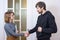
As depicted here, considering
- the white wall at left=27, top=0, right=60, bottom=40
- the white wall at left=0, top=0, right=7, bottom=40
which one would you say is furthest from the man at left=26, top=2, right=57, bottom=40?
the white wall at left=0, top=0, right=7, bottom=40

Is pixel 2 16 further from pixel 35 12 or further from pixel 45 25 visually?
pixel 45 25

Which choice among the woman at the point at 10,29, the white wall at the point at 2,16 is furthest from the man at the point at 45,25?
the white wall at the point at 2,16

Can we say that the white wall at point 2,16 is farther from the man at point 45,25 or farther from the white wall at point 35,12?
the man at point 45,25

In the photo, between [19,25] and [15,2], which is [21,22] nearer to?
[19,25]

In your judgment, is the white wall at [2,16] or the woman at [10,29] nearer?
the woman at [10,29]

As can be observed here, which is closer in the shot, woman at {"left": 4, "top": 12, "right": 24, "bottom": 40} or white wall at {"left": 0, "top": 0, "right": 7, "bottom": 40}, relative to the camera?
woman at {"left": 4, "top": 12, "right": 24, "bottom": 40}

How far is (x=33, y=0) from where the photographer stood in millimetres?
3305

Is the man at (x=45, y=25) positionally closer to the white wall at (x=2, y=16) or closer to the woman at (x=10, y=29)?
the woman at (x=10, y=29)

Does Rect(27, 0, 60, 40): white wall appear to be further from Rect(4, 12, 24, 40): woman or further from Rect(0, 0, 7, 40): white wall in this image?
Rect(4, 12, 24, 40): woman

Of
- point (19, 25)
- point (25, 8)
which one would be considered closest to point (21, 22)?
point (19, 25)

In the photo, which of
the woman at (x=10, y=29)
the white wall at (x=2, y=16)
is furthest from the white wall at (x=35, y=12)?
the woman at (x=10, y=29)

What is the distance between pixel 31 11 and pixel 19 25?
1.28 feet

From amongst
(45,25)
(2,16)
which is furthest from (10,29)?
(2,16)

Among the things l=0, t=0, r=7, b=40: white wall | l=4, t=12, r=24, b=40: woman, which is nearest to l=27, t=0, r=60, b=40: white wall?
l=0, t=0, r=7, b=40: white wall
